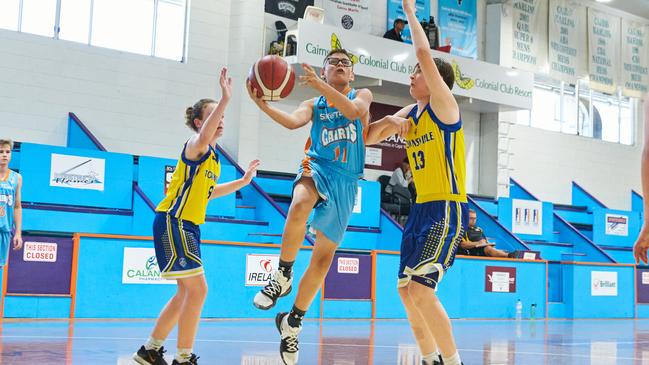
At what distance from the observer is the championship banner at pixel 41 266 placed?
10.4 metres

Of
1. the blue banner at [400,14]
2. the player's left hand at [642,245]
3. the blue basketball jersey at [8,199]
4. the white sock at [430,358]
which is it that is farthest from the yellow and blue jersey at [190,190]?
the blue banner at [400,14]

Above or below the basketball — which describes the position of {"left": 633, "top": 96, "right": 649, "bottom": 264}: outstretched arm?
below

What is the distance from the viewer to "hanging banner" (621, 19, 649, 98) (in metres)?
23.1

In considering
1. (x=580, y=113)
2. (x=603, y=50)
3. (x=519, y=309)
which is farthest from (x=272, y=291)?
(x=603, y=50)

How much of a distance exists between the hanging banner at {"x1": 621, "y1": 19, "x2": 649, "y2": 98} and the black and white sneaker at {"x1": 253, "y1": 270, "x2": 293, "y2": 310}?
753 inches

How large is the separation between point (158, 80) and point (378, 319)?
564 cm

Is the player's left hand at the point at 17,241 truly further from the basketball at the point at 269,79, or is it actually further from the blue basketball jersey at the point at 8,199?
the basketball at the point at 269,79

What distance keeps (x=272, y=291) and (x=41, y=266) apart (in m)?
5.61

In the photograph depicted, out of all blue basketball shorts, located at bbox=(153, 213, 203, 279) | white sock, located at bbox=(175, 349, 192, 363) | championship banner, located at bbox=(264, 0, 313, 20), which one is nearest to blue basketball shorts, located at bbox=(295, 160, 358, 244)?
blue basketball shorts, located at bbox=(153, 213, 203, 279)

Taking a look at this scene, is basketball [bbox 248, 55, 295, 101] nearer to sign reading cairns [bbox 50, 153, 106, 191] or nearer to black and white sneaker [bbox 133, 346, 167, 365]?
black and white sneaker [bbox 133, 346, 167, 365]

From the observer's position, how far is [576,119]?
72.5 feet

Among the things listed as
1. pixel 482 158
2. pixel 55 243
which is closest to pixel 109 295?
pixel 55 243

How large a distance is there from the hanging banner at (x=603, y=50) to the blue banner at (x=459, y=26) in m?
4.27

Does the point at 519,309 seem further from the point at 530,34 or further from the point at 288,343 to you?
the point at 288,343
